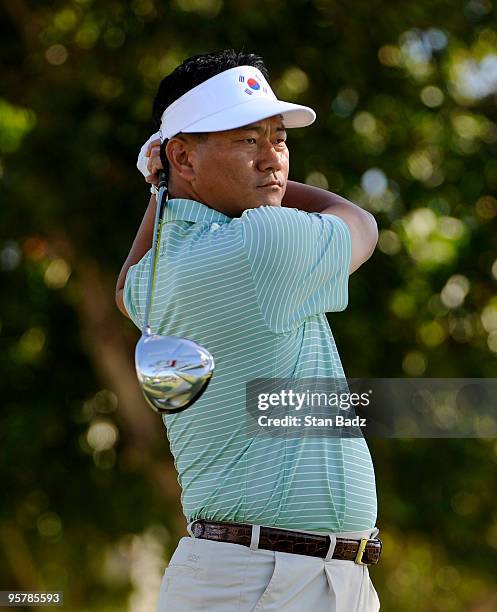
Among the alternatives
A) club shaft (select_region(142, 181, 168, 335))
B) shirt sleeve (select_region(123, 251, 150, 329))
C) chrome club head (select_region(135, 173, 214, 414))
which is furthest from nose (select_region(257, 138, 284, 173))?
chrome club head (select_region(135, 173, 214, 414))

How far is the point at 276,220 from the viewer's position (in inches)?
117

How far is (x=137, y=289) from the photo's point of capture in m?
3.30

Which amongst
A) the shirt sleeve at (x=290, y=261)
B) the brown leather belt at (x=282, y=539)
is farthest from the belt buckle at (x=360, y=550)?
the shirt sleeve at (x=290, y=261)

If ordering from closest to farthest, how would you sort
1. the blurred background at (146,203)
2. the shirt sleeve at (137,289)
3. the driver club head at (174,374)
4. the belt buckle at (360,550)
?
the driver club head at (174,374) < the belt buckle at (360,550) < the shirt sleeve at (137,289) < the blurred background at (146,203)

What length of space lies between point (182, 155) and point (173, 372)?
2.58 ft

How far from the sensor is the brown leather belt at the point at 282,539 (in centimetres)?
292

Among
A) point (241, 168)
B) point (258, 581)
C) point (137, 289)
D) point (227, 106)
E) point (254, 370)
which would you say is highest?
point (227, 106)

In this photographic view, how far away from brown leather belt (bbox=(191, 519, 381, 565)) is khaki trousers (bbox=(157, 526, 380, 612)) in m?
0.01

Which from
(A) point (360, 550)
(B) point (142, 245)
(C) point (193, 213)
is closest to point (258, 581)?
(A) point (360, 550)

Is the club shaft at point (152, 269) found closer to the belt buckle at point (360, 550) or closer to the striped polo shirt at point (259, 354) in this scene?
the striped polo shirt at point (259, 354)

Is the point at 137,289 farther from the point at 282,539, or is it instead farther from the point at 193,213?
the point at 282,539

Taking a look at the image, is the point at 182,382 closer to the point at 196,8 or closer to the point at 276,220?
the point at 276,220

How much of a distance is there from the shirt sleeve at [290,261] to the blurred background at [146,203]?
5215 millimetres

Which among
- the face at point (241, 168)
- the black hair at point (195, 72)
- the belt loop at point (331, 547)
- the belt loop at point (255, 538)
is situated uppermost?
the black hair at point (195, 72)
